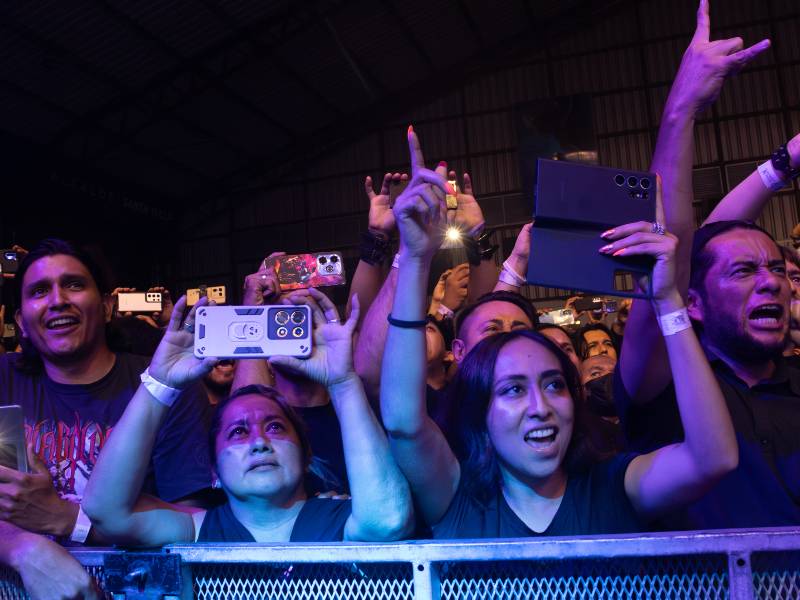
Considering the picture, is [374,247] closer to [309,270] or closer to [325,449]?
[309,270]

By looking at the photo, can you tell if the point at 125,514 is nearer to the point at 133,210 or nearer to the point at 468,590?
the point at 468,590

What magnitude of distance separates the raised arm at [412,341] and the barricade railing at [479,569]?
1.05 ft

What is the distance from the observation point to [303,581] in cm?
111

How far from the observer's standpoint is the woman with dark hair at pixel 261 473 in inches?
55.2

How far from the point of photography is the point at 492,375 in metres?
1.62

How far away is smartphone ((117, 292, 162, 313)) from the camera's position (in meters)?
4.45

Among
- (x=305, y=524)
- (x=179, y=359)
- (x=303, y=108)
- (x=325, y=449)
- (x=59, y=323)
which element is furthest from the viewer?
(x=303, y=108)

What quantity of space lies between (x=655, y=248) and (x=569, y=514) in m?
0.56

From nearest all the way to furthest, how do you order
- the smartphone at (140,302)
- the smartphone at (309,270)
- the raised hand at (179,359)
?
the raised hand at (179,359), the smartphone at (309,270), the smartphone at (140,302)

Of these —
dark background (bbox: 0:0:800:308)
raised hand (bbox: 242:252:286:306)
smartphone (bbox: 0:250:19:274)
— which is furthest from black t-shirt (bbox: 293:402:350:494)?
dark background (bbox: 0:0:800:308)

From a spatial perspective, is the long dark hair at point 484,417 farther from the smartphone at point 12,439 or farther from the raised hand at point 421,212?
the smartphone at point 12,439

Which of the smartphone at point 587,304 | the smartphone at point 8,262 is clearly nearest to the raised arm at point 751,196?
the smartphone at point 8,262

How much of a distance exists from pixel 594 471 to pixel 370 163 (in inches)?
490

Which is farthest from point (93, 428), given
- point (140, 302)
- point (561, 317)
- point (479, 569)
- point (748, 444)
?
point (561, 317)
